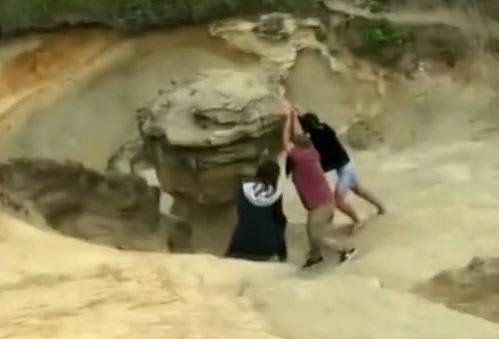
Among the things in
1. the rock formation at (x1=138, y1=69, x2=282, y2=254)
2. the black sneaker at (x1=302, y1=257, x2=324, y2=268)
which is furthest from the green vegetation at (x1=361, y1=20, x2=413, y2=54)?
the black sneaker at (x1=302, y1=257, x2=324, y2=268)

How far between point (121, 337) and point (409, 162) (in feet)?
19.5

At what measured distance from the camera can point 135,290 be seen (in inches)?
221

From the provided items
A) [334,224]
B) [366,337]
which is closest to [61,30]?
[334,224]

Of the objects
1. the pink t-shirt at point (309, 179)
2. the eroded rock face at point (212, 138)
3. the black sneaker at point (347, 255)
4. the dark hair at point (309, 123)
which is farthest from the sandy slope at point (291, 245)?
the dark hair at point (309, 123)

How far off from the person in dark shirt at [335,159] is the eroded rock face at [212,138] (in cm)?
50

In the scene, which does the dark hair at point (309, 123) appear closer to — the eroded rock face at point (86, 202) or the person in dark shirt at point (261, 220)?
the person in dark shirt at point (261, 220)

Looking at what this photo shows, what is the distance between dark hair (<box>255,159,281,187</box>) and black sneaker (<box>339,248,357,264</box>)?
59cm

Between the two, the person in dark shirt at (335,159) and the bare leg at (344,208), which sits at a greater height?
the person in dark shirt at (335,159)

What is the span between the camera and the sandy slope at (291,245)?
17.3ft

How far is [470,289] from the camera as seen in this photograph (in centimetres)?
595

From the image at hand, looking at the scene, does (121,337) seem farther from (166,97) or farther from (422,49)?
(422,49)

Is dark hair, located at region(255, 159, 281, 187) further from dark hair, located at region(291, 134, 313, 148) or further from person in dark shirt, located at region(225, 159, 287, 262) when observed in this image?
dark hair, located at region(291, 134, 313, 148)

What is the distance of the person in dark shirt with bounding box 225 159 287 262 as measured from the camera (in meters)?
7.28

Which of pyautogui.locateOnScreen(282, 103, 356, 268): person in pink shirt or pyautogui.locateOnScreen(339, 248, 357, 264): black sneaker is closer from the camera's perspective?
pyautogui.locateOnScreen(339, 248, 357, 264): black sneaker
